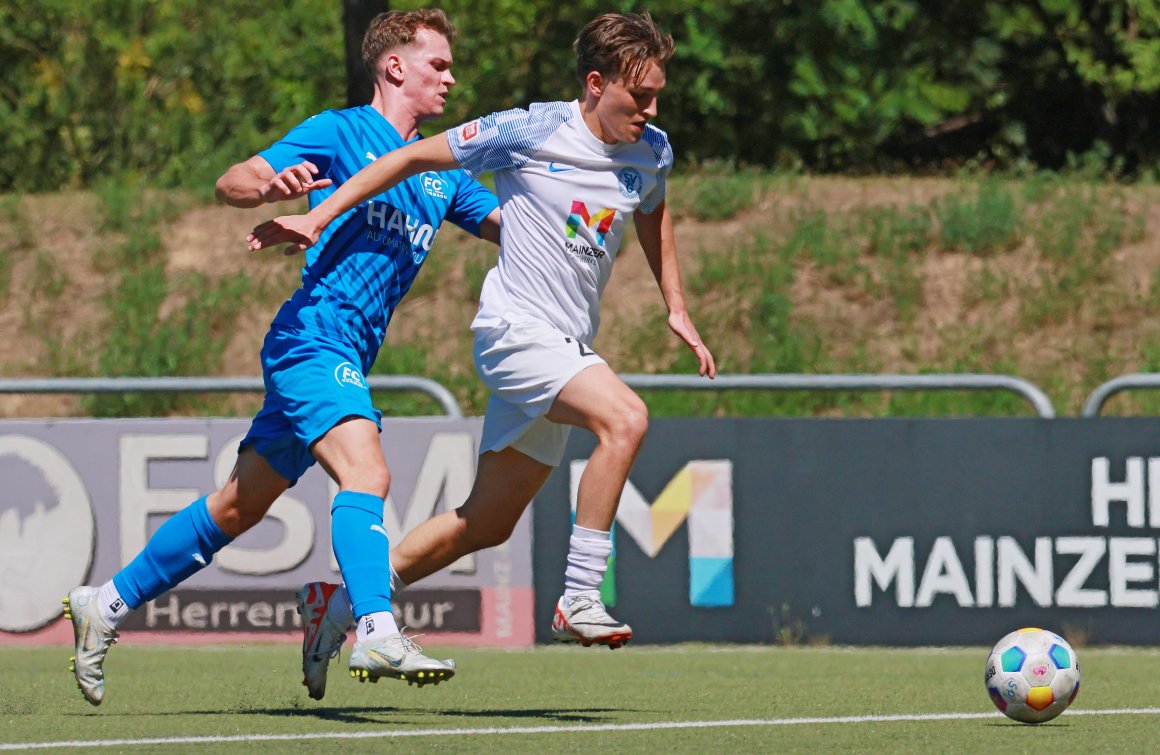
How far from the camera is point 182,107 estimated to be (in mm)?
22938

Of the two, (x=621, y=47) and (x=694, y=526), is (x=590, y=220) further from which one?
(x=694, y=526)

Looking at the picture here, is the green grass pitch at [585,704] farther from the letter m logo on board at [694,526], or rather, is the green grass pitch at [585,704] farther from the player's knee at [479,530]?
the player's knee at [479,530]

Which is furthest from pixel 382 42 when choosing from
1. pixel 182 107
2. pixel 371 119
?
pixel 182 107

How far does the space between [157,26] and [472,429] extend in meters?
15.5

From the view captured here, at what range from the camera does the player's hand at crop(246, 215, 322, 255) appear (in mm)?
5602

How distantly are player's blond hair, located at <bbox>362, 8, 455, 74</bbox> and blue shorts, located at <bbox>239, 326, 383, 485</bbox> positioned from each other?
3.36 ft

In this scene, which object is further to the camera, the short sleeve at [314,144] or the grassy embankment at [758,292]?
the grassy embankment at [758,292]

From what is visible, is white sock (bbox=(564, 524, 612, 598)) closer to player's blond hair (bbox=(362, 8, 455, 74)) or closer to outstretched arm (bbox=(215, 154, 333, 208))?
outstretched arm (bbox=(215, 154, 333, 208))

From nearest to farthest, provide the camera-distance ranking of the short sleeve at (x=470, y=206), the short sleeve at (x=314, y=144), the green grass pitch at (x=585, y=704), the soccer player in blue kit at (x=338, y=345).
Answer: the green grass pitch at (x=585, y=704) < the soccer player in blue kit at (x=338, y=345) < the short sleeve at (x=314, y=144) < the short sleeve at (x=470, y=206)

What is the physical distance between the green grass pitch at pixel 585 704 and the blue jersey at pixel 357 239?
1.21 metres

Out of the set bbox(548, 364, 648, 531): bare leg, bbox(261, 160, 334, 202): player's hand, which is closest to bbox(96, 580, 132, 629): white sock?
bbox(261, 160, 334, 202): player's hand

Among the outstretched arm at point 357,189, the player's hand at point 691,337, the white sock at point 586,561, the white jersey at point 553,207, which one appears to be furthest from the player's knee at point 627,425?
the outstretched arm at point 357,189

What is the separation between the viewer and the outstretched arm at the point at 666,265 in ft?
20.6

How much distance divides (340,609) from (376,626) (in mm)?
635
